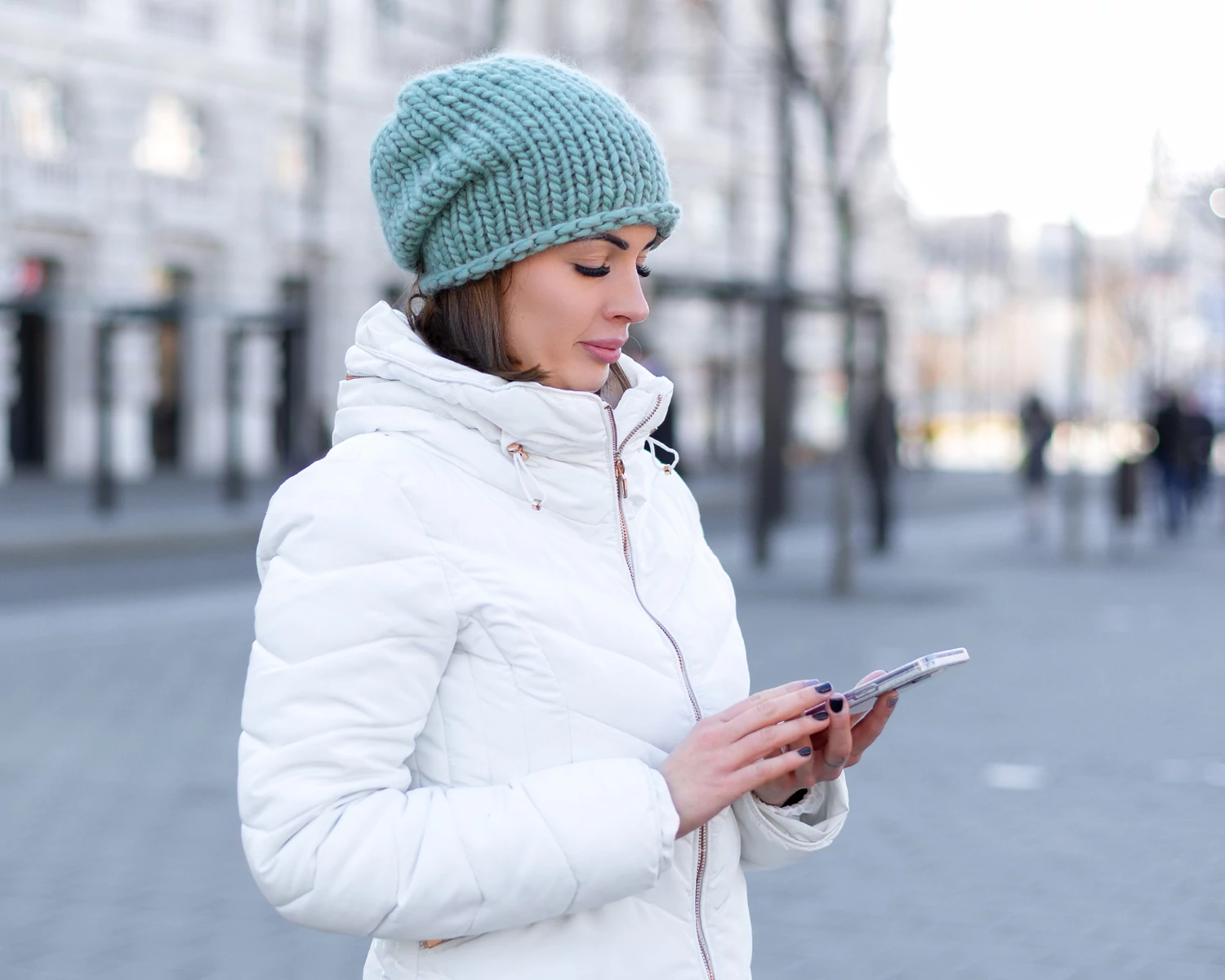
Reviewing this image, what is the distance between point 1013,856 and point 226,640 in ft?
20.5

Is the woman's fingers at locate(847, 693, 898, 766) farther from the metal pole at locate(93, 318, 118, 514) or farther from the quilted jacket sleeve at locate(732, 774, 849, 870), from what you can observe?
the metal pole at locate(93, 318, 118, 514)

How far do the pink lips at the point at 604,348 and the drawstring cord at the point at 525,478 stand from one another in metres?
0.13

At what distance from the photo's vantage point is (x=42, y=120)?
26484 mm

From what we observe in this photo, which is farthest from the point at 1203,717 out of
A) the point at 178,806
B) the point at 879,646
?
the point at 178,806

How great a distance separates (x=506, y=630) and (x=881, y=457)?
616 inches

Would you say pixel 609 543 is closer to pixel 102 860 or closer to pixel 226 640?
pixel 102 860

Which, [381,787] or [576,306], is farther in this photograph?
[576,306]

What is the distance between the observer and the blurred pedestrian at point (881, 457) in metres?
16.7

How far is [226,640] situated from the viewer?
10562 mm

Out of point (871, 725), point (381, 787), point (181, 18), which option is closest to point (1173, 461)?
point (181, 18)

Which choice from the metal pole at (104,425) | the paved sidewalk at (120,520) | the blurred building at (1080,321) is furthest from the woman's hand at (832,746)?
the metal pole at (104,425)

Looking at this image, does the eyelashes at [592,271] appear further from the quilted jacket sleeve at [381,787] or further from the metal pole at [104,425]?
the metal pole at [104,425]

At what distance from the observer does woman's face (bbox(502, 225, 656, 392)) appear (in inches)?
69.3

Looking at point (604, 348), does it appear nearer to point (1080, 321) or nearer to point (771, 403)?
point (771, 403)
